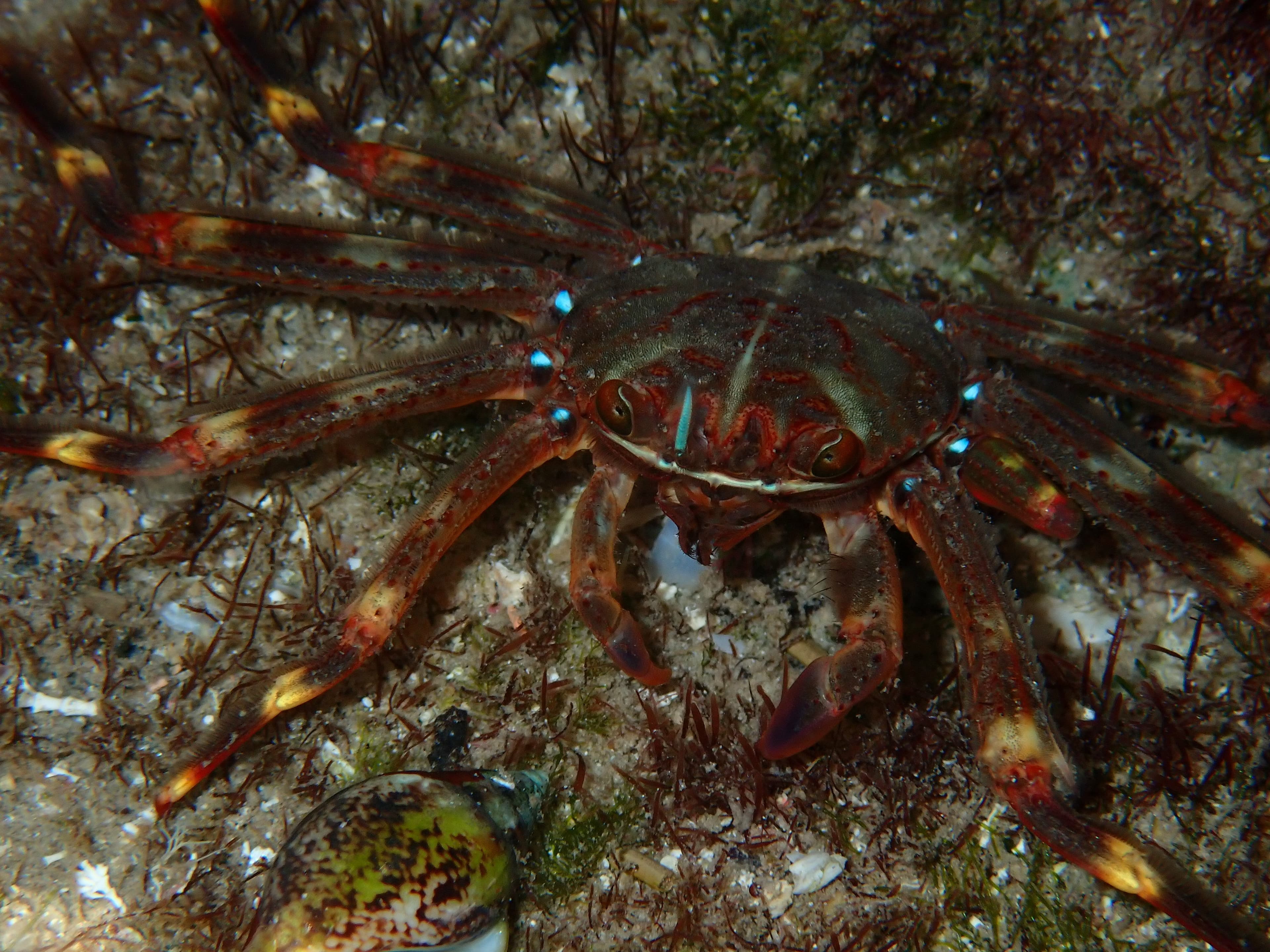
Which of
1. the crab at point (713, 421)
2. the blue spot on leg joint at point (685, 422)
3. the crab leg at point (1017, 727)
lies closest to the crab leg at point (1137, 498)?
the crab at point (713, 421)

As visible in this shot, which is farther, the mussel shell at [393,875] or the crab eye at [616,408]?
the crab eye at [616,408]

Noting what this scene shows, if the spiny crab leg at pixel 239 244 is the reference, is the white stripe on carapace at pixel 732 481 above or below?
below

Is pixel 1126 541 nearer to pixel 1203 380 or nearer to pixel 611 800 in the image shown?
pixel 1203 380

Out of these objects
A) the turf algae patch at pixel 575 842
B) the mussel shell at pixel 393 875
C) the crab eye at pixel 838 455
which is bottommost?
the turf algae patch at pixel 575 842

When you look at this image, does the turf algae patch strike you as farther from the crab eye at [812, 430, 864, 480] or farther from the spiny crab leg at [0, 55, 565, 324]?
the spiny crab leg at [0, 55, 565, 324]

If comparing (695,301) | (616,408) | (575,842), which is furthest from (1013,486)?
(575,842)

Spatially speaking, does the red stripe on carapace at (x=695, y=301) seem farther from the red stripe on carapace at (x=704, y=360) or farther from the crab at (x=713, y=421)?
the red stripe on carapace at (x=704, y=360)

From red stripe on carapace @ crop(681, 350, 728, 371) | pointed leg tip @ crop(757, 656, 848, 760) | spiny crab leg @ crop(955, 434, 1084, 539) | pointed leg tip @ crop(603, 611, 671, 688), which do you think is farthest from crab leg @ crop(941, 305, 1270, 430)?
pointed leg tip @ crop(603, 611, 671, 688)
